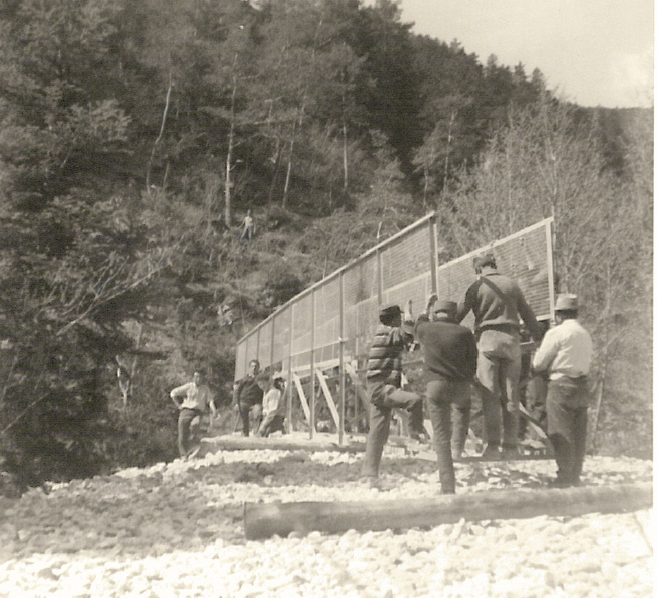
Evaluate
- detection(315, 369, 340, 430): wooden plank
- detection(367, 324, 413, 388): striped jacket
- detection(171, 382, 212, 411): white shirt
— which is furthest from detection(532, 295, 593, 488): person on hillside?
detection(171, 382, 212, 411): white shirt

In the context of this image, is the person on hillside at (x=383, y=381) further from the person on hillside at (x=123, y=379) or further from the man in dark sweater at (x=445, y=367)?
the person on hillside at (x=123, y=379)

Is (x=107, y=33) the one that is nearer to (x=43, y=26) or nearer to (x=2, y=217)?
(x=43, y=26)

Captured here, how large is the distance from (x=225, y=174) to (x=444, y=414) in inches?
509

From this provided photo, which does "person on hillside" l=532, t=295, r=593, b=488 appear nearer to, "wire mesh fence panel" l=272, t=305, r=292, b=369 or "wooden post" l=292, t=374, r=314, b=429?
"wooden post" l=292, t=374, r=314, b=429

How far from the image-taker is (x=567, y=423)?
232 inches

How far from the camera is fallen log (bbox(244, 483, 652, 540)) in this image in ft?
15.0

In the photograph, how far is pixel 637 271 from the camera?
10047 mm

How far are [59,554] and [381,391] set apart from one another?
2.88 metres

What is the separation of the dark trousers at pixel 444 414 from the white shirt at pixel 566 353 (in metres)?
0.61

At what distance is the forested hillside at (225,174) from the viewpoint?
10.4 metres

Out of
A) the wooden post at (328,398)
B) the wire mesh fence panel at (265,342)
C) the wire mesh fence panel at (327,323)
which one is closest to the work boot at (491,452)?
the wooden post at (328,398)

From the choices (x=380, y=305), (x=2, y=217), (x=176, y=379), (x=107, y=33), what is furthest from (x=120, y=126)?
(x=176, y=379)

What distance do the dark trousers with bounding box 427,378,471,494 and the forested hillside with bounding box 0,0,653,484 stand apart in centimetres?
246

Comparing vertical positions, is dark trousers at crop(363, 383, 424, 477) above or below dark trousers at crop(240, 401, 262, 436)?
above
